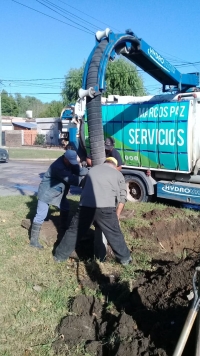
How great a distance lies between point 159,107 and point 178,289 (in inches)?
242

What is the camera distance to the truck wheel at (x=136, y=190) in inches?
414

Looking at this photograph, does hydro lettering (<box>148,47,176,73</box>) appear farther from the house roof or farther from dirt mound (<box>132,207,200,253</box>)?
the house roof

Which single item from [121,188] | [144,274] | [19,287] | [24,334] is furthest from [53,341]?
[121,188]

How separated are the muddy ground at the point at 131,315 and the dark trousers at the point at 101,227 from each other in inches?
15.6

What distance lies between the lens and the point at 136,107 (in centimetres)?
1020

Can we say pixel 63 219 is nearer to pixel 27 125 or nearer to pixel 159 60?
pixel 159 60

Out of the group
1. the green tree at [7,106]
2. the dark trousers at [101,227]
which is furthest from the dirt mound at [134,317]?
the green tree at [7,106]

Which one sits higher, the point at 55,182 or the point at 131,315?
the point at 55,182

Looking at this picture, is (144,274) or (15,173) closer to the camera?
(144,274)

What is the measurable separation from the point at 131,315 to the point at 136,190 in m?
6.98

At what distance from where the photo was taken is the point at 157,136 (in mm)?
9812

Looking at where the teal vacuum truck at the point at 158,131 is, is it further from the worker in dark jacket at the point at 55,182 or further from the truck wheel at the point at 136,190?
the worker in dark jacket at the point at 55,182

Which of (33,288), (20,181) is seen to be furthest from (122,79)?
(33,288)

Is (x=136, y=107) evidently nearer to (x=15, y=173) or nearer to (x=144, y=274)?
(x=144, y=274)
